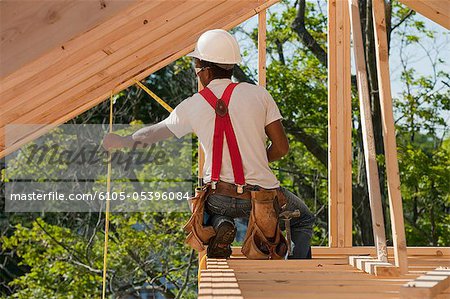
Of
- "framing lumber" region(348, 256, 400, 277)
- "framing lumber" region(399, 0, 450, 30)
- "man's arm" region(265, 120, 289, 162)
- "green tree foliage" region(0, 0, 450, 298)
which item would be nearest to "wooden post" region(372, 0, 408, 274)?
"framing lumber" region(348, 256, 400, 277)

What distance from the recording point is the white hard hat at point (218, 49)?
4305 mm

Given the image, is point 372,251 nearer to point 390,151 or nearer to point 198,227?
point 198,227

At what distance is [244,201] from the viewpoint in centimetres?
428


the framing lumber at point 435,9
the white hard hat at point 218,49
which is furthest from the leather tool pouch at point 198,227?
the framing lumber at point 435,9

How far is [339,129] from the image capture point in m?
5.90

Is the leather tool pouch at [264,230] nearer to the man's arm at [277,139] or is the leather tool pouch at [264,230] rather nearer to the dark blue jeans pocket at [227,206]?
the dark blue jeans pocket at [227,206]

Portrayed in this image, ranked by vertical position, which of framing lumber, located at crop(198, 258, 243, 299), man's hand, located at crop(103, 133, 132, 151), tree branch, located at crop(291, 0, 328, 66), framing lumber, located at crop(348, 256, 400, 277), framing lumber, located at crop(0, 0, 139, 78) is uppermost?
tree branch, located at crop(291, 0, 328, 66)

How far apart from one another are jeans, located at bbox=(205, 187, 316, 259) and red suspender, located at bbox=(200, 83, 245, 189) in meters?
0.11

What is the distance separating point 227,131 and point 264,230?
1.68 ft

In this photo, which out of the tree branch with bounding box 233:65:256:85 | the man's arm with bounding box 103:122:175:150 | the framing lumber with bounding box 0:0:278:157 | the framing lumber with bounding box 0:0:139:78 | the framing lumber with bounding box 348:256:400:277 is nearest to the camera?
the framing lumber with bounding box 0:0:139:78

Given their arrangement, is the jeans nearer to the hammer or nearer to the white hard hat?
the hammer

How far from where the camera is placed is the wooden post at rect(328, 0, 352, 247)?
5.78 meters

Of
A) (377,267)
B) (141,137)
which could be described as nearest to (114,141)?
(141,137)

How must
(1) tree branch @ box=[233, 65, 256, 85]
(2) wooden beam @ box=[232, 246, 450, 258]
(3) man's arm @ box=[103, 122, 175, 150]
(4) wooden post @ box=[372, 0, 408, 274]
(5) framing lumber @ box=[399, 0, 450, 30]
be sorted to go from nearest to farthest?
(4) wooden post @ box=[372, 0, 408, 274], (3) man's arm @ box=[103, 122, 175, 150], (5) framing lumber @ box=[399, 0, 450, 30], (2) wooden beam @ box=[232, 246, 450, 258], (1) tree branch @ box=[233, 65, 256, 85]
